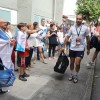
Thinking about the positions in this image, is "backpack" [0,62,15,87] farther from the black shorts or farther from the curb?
the black shorts

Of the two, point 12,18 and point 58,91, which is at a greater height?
point 12,18

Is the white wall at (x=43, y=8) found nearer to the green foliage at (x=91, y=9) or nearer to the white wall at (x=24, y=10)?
the white wall at (x=24, y=10)

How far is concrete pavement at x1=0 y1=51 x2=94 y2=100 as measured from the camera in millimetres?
5930

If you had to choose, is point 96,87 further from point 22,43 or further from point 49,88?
point 22,43

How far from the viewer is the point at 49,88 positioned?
6652 millimetres

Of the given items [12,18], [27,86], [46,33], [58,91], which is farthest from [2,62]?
[12,18]

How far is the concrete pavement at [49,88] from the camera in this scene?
19.5 ft

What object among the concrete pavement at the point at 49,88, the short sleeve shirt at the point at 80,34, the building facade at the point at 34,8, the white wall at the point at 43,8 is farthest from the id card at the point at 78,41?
the white wall at the point at 43,8

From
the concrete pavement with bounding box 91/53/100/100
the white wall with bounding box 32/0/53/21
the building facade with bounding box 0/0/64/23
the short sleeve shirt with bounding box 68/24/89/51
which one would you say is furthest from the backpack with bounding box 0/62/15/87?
the white wall with bounding box 32/0/53/21

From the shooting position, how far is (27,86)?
6.66 meters

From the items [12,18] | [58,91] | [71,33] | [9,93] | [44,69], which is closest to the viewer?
[9,93]

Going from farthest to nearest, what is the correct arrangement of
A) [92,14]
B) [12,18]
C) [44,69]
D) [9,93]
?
[92,14], [12,18], [44,69], [9,93]

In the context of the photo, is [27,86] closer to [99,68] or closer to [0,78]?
[0,78]

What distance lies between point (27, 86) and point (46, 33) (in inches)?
178
